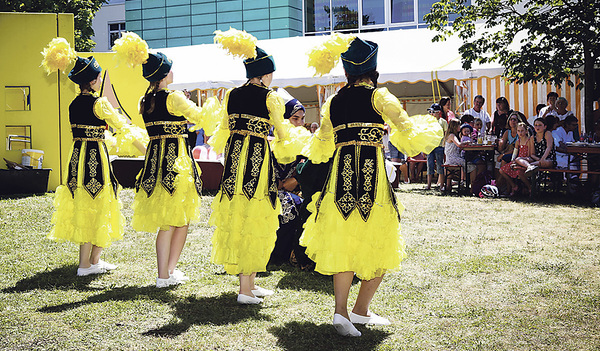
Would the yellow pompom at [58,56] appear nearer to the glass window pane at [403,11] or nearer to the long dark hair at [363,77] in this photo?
the long dark hair at [363,77]

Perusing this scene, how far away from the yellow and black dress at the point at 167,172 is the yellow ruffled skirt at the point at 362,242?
5.54 ft

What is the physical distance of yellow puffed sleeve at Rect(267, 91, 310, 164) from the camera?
15.0 feet

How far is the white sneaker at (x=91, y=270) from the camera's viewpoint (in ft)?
18.7

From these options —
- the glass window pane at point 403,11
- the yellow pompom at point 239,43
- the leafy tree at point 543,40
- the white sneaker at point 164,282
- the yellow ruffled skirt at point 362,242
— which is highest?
the glass window pane at point 403,11

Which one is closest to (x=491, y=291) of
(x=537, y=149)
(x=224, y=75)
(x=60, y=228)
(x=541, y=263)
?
(x=541, y=263)

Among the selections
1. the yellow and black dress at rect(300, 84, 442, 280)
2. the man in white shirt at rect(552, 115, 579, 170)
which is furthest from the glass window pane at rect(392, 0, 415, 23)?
the yellow and black dress at rect(300, 84, 442, 280)

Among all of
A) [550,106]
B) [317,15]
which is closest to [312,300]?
[550,106]

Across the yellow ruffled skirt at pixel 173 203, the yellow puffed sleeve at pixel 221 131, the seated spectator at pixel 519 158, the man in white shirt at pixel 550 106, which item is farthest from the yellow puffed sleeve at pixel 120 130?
the man in white shirt at pixel 550 106

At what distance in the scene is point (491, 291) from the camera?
4934 mm

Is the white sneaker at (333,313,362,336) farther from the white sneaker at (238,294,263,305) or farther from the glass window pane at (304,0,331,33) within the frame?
the glass window pane at (304,0,331,33)

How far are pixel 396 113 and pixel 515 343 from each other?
5.40ft

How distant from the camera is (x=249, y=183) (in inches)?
184

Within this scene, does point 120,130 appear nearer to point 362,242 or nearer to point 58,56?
point 58,56

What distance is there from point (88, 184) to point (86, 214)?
29 cm
